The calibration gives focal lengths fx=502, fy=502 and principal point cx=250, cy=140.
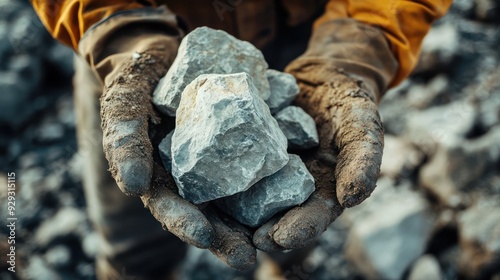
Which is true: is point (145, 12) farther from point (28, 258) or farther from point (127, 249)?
point (28, 258)

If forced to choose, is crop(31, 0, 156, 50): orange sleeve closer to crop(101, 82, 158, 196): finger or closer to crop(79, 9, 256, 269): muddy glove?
crop(79, 9, 256, 269): muddy glove

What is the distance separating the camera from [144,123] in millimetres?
1396

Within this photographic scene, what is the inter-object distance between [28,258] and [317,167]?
1.82m

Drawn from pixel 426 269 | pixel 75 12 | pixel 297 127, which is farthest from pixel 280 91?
pixel 426 269

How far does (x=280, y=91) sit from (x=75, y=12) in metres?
0.74

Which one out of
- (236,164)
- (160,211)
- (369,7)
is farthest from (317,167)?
(369,7)

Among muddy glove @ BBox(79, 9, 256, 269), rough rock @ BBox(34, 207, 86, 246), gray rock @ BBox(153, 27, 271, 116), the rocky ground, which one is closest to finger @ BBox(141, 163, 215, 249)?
muddy glove @ BBox(79, 9, 256, 269)

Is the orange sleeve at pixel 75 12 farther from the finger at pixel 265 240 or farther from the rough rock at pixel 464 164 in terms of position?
the rough rock at pixel 464 164

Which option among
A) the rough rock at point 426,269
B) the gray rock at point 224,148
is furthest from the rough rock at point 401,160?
the gray rock at point 224,148

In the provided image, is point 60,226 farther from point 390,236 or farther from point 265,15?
point 390,236

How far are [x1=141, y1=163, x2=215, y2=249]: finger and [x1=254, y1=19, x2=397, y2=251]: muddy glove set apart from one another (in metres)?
0.16

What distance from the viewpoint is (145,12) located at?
1.74 meters

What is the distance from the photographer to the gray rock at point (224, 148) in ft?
4.41

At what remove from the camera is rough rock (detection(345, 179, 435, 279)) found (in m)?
2.55
